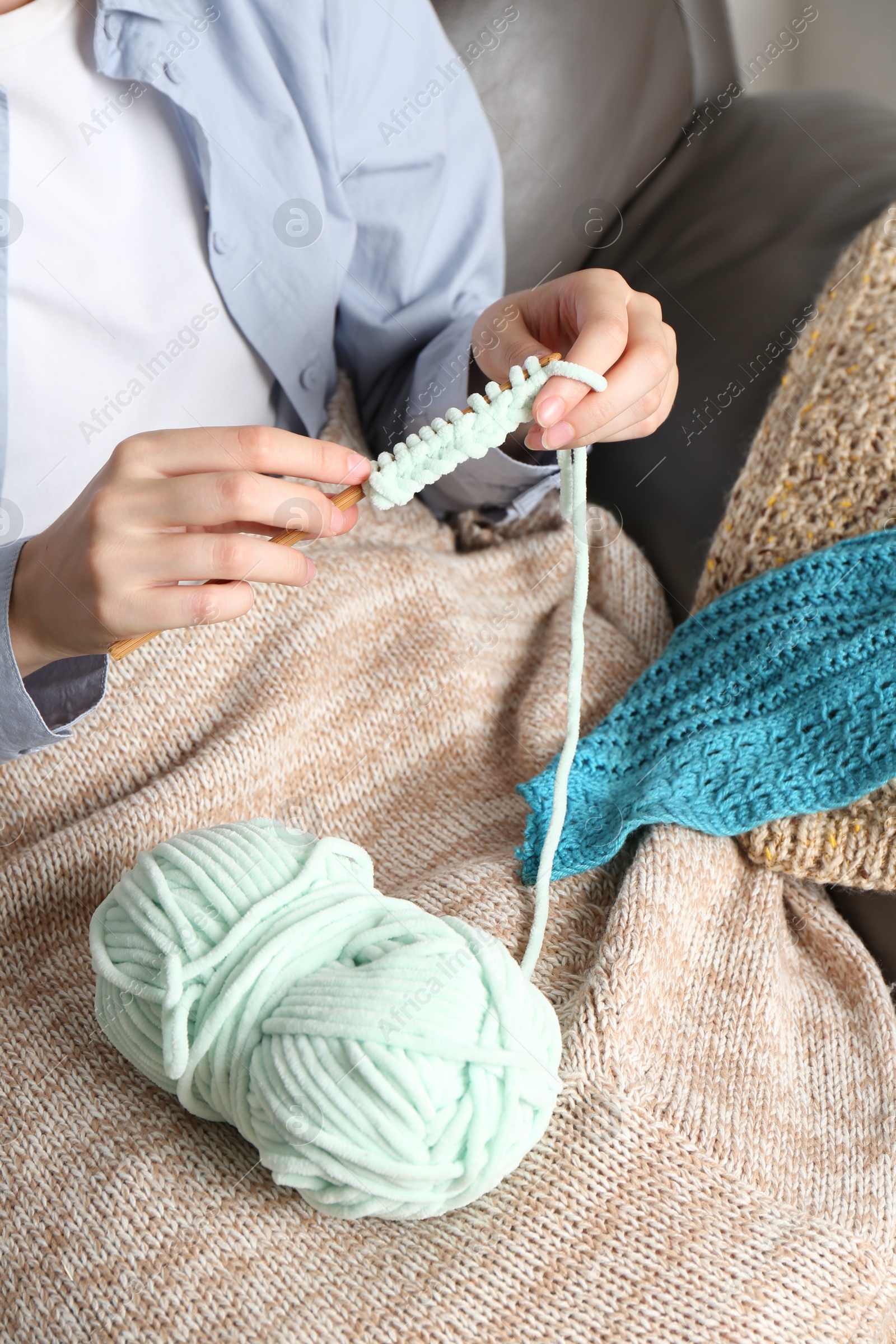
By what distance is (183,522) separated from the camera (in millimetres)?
423

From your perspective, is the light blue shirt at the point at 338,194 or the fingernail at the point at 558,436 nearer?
the fingernail at the point at 558,436

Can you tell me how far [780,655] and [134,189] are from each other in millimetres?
549

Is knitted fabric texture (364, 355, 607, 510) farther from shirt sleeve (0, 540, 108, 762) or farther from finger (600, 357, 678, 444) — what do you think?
shirt sleeve (0, 540, 108, 762)

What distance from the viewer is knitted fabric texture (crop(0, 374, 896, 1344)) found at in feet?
1.30

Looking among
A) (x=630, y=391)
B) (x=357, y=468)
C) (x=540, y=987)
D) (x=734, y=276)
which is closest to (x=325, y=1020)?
(x=540, y=987)

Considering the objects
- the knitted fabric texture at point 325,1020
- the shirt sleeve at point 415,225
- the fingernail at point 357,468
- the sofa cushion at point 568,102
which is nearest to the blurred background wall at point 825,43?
the sofa cushion at point 568,102

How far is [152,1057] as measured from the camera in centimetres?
43

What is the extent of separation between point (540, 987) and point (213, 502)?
1.02 feet

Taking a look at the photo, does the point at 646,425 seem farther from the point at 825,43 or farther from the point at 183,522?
the point at 825,43

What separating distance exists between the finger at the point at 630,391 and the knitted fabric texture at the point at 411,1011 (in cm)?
20

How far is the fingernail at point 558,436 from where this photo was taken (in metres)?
0.50

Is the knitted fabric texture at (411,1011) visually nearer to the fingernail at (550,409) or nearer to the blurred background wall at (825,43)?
the fingernail at (550,409)

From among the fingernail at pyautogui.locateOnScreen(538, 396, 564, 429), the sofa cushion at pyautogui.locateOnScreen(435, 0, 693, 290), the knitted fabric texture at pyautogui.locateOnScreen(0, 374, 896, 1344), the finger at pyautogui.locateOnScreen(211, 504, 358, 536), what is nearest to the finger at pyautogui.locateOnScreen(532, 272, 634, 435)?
the fingernail at pyautogui.locateOnScreen(538, 396, 564, 429)

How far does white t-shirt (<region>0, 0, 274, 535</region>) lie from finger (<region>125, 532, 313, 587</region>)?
1.00 feet
